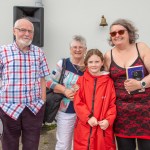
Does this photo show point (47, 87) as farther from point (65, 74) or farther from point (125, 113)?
point (125, 113)

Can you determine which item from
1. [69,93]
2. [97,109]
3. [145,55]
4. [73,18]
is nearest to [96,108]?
[97,109]

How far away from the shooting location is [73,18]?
4738mm

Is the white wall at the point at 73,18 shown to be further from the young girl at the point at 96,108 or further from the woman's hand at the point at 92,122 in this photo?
the woman's hand at the point at 92,122

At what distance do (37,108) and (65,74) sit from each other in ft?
1.54

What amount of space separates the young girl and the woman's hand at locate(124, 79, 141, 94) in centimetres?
17

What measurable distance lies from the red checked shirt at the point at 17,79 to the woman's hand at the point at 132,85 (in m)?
0.89

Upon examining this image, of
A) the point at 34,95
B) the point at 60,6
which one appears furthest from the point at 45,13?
the point at 34,95

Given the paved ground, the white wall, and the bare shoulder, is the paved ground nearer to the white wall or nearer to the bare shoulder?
the white wall

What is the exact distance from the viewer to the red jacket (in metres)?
2.41

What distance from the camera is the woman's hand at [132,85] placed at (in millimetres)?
2279

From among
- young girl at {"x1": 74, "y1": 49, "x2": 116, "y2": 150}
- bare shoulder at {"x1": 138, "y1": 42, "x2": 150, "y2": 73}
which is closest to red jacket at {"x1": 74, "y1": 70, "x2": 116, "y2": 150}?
young girl at {"x1": 74, "y1": 49, "x2": 116, "y2": 150}

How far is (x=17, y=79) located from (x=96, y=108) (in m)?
0.80

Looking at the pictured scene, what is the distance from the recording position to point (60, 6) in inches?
184

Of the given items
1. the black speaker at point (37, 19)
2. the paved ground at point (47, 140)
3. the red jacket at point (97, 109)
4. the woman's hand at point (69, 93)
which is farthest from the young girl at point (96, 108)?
the black speaker at point (37, 19)
